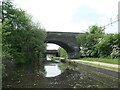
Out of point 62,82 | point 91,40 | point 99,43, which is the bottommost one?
point 62,82

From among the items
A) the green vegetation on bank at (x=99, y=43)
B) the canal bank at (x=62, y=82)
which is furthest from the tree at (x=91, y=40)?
the canal bank at (x=62, y=82)

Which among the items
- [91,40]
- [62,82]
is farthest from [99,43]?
[62,82]

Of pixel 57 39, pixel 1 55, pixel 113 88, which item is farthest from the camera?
pixel 57 39

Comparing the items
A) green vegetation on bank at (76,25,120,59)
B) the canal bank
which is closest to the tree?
green vegetation on bank at (76,25,120,59)

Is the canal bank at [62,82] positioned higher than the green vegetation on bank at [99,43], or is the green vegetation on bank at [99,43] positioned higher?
the green vegetation on bank at [99,43]

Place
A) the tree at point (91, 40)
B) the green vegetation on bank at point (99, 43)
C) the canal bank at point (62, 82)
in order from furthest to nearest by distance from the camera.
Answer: the tree at point (91, 40)
the green vegetation on bank at point (99, 43)
the canal bank at point (62, 82)

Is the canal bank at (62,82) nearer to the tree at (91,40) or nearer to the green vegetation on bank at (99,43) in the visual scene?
the green vegetation on bank at (99,43)

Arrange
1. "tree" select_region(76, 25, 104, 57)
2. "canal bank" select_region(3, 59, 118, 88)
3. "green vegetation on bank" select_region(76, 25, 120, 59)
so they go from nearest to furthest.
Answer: "canal bank" select_region(3, 59, 118, 88) → "green vegetation on bank" select_region(76, 25, 120, 59) → "tree" select_region(76, 25, 104, 57)

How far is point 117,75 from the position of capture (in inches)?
616

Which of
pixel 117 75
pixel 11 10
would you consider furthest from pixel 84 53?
pixel 117 75

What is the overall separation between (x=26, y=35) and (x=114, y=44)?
12345 mm

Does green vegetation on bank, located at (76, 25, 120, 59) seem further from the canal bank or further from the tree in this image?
the canal bank

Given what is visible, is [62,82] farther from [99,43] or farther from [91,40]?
[91,40]

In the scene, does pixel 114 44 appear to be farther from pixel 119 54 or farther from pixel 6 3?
pixel 6 3
